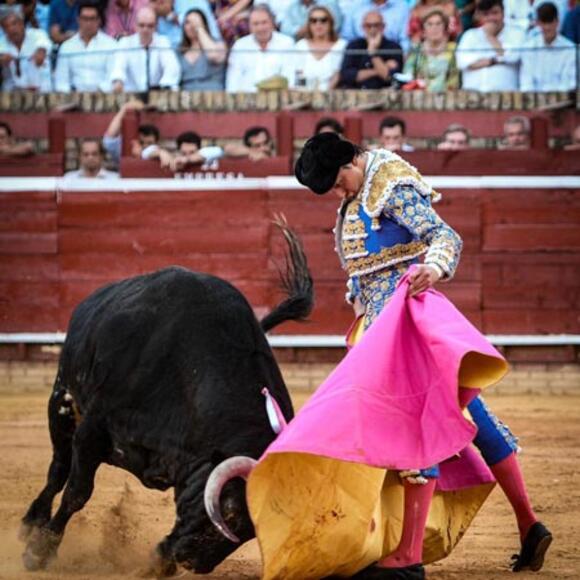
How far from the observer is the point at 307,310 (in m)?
4.55

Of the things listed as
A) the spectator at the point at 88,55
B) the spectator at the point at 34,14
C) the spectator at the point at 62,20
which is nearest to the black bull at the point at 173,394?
the spectator at the point at 88,55

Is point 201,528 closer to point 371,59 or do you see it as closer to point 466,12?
point 371,59

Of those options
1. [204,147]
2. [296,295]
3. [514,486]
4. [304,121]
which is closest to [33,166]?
[204,147]

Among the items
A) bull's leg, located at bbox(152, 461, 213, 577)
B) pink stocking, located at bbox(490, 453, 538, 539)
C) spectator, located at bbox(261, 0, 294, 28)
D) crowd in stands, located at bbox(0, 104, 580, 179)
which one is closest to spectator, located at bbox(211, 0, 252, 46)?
spectator, located at bbox(261, 0, 294, 28)

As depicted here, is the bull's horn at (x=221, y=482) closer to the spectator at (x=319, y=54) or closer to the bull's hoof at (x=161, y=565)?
the bull's hoof at (x=161, y=565)

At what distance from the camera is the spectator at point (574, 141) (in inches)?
366

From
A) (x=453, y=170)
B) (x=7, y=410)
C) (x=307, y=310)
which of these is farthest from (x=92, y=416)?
(x=453, y=170)

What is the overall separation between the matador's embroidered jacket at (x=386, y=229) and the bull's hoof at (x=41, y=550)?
1155 millimetres

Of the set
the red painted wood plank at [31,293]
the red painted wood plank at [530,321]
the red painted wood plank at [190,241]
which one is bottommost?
the red painted wood plank at [530,321]

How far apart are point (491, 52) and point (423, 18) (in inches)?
18.1

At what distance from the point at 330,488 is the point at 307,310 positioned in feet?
3.05

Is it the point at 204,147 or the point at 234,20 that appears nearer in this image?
the point at 234,20

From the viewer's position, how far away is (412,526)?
380cm

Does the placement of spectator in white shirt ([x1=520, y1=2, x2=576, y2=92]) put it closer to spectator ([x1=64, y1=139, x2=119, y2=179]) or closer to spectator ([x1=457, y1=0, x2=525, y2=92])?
spectator ([x1=457, y1=0, x2=525, y2=92])
